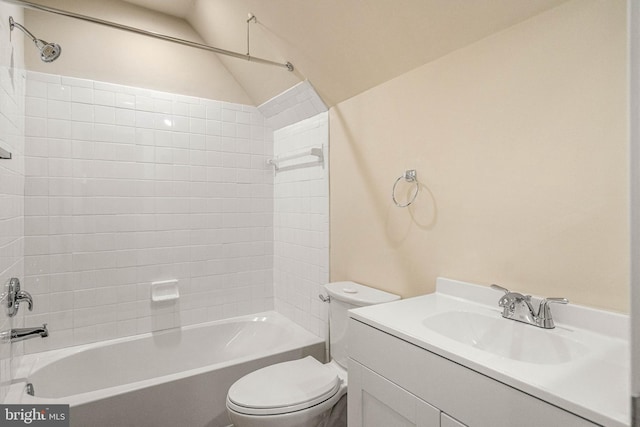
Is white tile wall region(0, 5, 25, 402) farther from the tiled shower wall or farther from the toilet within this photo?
the toilet

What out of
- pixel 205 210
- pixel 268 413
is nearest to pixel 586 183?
pixel 268 413

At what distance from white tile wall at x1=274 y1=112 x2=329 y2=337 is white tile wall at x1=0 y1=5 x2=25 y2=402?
1.63 m

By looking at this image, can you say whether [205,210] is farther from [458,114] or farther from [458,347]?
[458,347]

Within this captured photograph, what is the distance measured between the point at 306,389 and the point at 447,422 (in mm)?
819

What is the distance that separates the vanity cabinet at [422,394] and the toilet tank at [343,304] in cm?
44

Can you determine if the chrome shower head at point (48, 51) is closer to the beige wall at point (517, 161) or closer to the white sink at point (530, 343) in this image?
the beige wall at point (517, 161)

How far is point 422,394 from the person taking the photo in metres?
0.96

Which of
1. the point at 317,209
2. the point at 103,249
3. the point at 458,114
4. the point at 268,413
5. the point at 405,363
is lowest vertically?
the point at 268,413

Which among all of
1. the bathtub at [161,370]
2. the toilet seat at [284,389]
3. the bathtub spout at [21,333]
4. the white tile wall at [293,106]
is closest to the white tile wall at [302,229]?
the white tile wall at [293,106]

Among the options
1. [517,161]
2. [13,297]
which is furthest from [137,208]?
[517,161]

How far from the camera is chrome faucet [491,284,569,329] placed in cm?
106

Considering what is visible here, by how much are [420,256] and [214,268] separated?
1.69 metres

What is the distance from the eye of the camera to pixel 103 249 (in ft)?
7.39

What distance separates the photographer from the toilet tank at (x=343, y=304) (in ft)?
5.56
